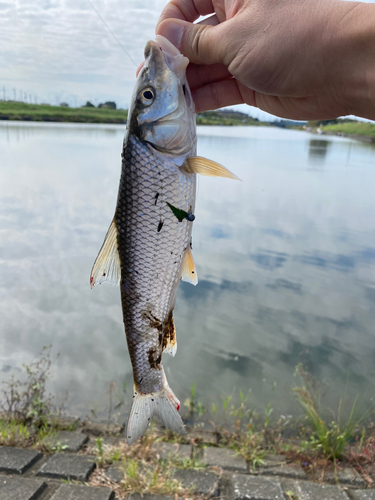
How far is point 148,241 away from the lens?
1.81m

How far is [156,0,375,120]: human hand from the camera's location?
5.94 ft

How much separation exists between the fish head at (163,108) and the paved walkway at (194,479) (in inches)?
117

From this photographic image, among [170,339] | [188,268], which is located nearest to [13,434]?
[170,339]

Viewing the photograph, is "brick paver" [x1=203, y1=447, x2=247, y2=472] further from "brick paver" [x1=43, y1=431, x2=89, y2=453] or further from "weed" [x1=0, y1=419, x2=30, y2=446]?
"weed" [x1=0, y1=419, x2=30, y2=446]

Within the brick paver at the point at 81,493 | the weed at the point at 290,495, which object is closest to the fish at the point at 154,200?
the brick paver at the point at 81,493

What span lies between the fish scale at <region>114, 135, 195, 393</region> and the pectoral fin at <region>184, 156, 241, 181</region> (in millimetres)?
48

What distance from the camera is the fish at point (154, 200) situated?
177 centimetres

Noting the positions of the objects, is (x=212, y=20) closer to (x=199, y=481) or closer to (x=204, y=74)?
(x=204, y=74)

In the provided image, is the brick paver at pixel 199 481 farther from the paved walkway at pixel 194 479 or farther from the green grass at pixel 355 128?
the green grass at pixel 355 128

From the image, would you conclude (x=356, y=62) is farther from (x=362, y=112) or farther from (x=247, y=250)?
(x=247, y=250)

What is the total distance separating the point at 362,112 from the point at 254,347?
5310 mm

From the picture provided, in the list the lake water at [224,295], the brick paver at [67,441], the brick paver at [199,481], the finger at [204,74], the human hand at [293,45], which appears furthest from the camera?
the lake water at [224,295]

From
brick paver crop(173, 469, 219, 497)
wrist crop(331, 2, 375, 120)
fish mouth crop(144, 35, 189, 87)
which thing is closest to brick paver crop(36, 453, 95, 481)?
brick paver crop(173, 469, 219, 497)

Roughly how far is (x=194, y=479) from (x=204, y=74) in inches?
138
